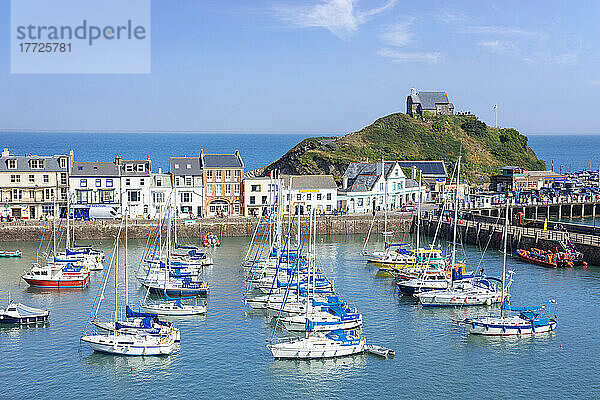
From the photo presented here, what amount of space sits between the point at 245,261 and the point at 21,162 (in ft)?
114

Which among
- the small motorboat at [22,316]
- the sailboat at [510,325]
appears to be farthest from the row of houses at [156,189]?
the sailboat at [510,325]

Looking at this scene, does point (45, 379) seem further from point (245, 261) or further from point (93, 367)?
point (245, 261)

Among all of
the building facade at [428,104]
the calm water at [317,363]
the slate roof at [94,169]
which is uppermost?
the building facade at [428,104]

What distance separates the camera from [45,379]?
121 feet

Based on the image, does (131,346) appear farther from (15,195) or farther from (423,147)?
(423,147)

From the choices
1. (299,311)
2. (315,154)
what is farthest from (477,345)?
(315,154)

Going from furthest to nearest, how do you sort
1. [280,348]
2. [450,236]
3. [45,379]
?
[450,236] < [280,348] < [45,379]

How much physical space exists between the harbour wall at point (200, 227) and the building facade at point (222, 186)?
13.8 feet

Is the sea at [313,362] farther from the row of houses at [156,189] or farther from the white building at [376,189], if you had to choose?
the white building at [376,189]

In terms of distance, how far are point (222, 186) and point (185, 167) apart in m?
4.92

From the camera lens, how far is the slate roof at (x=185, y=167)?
87688mm

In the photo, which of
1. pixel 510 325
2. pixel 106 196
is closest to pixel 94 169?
pixel 106 196

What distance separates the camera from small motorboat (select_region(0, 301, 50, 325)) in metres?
45.7

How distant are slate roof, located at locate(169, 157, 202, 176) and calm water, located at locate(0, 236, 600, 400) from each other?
118 ft
